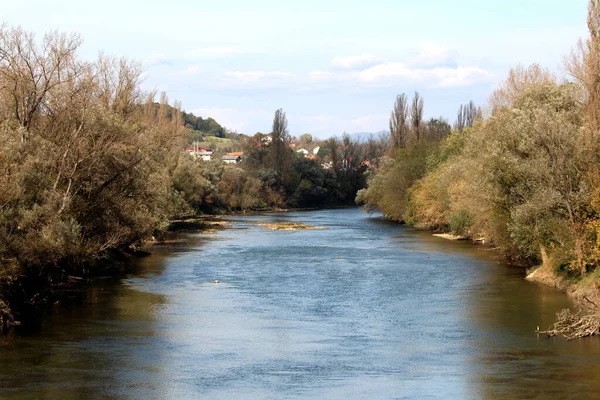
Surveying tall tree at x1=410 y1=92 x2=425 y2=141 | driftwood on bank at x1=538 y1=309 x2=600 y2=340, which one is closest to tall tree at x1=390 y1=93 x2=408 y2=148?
tall tree at x1=410 y1=92 x2=425 y2=141

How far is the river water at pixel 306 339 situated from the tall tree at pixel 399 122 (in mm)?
56208

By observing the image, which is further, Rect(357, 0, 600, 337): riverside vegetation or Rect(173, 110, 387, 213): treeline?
Rect(173, 110, 387, 213): treeline

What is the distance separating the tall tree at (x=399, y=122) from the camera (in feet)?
326

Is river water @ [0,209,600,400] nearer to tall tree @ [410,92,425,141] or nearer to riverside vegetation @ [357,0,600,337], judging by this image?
riverside vegetation @ [357,0,600,337]

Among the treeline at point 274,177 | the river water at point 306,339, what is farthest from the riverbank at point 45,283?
the treeline at point 274,177

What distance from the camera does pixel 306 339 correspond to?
25.5 m

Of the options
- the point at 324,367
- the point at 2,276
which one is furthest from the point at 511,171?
the point at 2,276

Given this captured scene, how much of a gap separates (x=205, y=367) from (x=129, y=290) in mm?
13664

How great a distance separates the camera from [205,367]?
72.5 feet

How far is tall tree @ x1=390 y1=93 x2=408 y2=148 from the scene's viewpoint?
3907 inches

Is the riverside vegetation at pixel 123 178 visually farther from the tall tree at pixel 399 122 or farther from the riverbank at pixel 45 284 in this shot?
the tall tree at pixel 399 122

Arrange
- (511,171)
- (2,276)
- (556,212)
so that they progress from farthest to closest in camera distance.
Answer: (511,171) → (556,212) → (2,276)

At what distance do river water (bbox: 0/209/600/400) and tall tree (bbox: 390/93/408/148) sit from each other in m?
56.2

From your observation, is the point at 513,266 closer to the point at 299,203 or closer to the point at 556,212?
the point at 556,212
